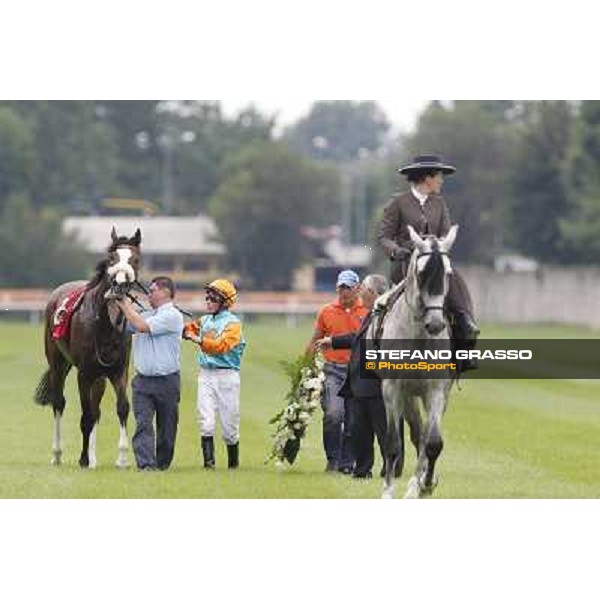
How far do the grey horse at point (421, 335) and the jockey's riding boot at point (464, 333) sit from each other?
0.23 metres

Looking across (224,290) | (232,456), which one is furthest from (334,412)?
(224,290)

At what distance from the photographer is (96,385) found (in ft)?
63.9

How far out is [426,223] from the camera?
1644 centimetres

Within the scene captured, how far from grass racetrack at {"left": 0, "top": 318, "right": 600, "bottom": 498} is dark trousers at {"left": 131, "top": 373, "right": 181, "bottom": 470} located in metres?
0.19

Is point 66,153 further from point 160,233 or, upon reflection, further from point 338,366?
point 338,366

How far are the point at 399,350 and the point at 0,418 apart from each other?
38.3 ft

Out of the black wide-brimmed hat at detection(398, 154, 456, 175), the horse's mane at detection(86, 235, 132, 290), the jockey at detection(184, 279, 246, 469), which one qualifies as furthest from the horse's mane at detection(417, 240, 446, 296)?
the horse's mane at detection(86, 235, 132, 290)

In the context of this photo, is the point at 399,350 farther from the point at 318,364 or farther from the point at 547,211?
the point at 547,211

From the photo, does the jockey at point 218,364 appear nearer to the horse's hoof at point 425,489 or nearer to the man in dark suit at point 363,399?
the man in dark suit at point 363,399

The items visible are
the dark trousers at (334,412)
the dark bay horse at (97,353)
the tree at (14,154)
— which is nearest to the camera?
the dark trousers at (334,412)

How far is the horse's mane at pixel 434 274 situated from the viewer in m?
15.2

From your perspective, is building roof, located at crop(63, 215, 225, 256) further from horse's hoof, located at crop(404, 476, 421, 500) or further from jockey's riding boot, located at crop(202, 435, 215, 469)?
horse's hoof, located at crop(404, 476, 421, 500)

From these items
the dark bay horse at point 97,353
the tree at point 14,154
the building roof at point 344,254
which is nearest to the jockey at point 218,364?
the dark bay horse at point 97,353

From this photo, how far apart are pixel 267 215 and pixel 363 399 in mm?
80798
